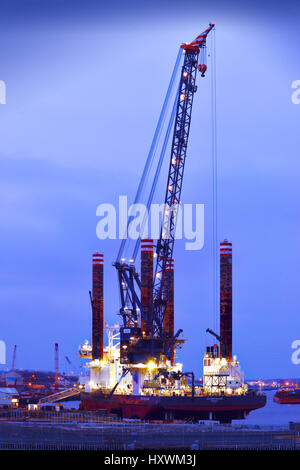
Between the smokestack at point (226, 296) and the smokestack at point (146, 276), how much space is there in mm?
10636

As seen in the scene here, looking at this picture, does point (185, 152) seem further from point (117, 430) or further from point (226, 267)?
point (117, 430)

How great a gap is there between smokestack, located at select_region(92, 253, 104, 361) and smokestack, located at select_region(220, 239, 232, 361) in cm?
2507

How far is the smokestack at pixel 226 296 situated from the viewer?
131850mm

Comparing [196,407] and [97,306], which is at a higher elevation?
[97,306]

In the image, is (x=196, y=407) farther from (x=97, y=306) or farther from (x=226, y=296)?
(x=97, y=306)

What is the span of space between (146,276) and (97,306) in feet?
76.1

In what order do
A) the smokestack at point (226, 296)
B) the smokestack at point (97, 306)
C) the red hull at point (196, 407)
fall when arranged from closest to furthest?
1. the red hull at point (196, 407)
2. the smokestack at point (226, 296)
3. the smokestack at point (97, 306)

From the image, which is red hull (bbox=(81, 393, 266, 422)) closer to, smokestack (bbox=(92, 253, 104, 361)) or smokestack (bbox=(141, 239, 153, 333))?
smokestack (bbox=(141, 239, 153, 333))

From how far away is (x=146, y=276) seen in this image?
428 feet

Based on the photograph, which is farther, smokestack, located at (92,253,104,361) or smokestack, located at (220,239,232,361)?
smokestack, located at (92,253,104,361)

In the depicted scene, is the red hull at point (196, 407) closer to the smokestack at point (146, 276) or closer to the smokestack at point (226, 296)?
the smokestack at point (226, 296)

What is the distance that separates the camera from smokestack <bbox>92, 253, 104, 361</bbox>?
149500 millimetres

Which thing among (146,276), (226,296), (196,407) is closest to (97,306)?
(146,276)

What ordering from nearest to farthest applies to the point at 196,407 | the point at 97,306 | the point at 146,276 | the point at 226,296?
the point at 196,407, the point at 146,276, the point at 226,296, the point at 97,306
